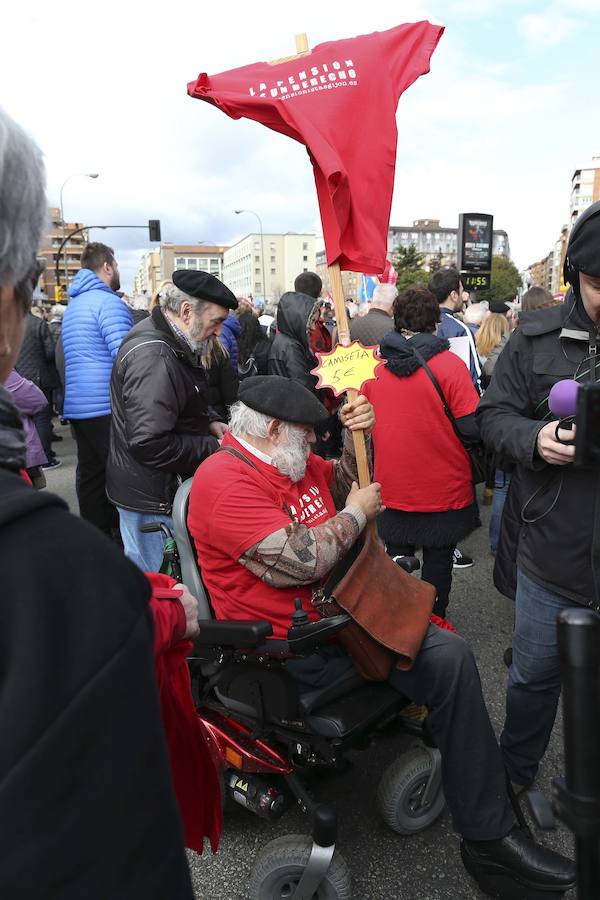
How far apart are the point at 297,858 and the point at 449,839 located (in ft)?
2.25

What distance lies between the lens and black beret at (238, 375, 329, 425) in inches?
89.3

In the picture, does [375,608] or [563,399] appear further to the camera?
[375,608]

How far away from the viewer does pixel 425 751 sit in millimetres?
2287

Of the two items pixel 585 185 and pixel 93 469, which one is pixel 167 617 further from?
pixel 585 185

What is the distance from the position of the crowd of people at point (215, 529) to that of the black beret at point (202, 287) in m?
0.01

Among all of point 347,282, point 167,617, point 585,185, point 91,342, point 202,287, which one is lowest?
point 167,617

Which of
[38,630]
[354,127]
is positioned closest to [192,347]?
[354,127]

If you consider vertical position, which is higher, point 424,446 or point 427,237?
point 427,237

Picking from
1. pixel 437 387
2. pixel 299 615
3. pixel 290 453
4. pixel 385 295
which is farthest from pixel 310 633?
pixel 385 295

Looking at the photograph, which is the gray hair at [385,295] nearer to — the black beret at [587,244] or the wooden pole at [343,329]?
the wooden pole at [343,329]

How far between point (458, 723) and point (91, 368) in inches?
133

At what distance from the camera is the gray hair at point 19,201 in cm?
69

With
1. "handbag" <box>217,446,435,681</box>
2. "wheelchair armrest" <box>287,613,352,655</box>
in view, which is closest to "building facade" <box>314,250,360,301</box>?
"handbag" <box>217,446,435,681</box>

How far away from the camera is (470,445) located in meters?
3.24
